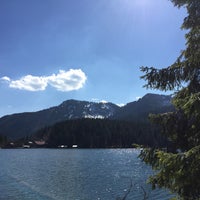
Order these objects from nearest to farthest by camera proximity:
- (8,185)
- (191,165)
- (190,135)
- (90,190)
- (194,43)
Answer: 1. (191,165)
2. (194,43)
3. (190,135)
4. (90,190)
5. (8,185)

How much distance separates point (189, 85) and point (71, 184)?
38066mm

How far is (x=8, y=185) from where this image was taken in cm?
4384

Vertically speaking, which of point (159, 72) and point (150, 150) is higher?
point (159, 72)

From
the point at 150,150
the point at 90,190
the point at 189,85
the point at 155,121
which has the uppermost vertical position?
the point at 189,85

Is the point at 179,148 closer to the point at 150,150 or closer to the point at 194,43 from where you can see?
the point at 150,150

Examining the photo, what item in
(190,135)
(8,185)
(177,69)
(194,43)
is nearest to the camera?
(194,43)

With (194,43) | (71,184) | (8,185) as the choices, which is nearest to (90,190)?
(71,184)

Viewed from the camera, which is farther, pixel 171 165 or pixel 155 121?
pixel 155 121

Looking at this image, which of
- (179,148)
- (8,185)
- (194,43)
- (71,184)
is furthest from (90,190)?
(194,43)

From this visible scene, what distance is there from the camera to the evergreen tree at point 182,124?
309 inches

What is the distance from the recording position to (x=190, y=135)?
1067cm

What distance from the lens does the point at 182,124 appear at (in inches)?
420

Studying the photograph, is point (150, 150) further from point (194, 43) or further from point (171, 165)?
point (194, 43)

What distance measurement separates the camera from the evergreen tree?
785 cm
